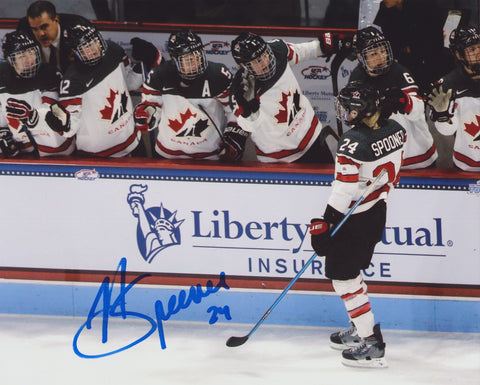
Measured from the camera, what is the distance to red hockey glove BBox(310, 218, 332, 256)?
4758 millimetres

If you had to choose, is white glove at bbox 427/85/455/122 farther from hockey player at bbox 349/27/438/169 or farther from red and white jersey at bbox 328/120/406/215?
red and white jersey at bbox 328/120/406/215

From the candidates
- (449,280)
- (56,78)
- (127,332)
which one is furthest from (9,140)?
(449,280)

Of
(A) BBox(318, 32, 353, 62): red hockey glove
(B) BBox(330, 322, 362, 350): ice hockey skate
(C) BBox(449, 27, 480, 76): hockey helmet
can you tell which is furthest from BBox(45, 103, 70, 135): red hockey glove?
(C) BBox(449, 27, 480, 76): hockey helmet

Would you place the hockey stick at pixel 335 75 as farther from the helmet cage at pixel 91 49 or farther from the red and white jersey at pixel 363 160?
the helmet cage at pixel 91 49

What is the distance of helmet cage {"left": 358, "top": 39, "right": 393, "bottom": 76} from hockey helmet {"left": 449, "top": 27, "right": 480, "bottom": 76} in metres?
0.33

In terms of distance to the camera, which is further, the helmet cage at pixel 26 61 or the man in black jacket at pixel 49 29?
the man in black jacket at pixel 49 29

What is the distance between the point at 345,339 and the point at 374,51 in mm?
1425

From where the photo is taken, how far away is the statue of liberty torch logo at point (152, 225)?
538 cm

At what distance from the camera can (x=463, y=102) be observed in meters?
5.19

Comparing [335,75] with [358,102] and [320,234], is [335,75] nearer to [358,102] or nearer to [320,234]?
[358,102]

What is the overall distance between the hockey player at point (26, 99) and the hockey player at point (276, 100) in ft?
3.20

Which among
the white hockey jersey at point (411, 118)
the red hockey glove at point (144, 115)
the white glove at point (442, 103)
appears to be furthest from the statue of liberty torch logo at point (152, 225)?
the white glove at point (442, 103)

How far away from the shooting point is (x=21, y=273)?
18.1ft

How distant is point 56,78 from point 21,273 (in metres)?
1.04
